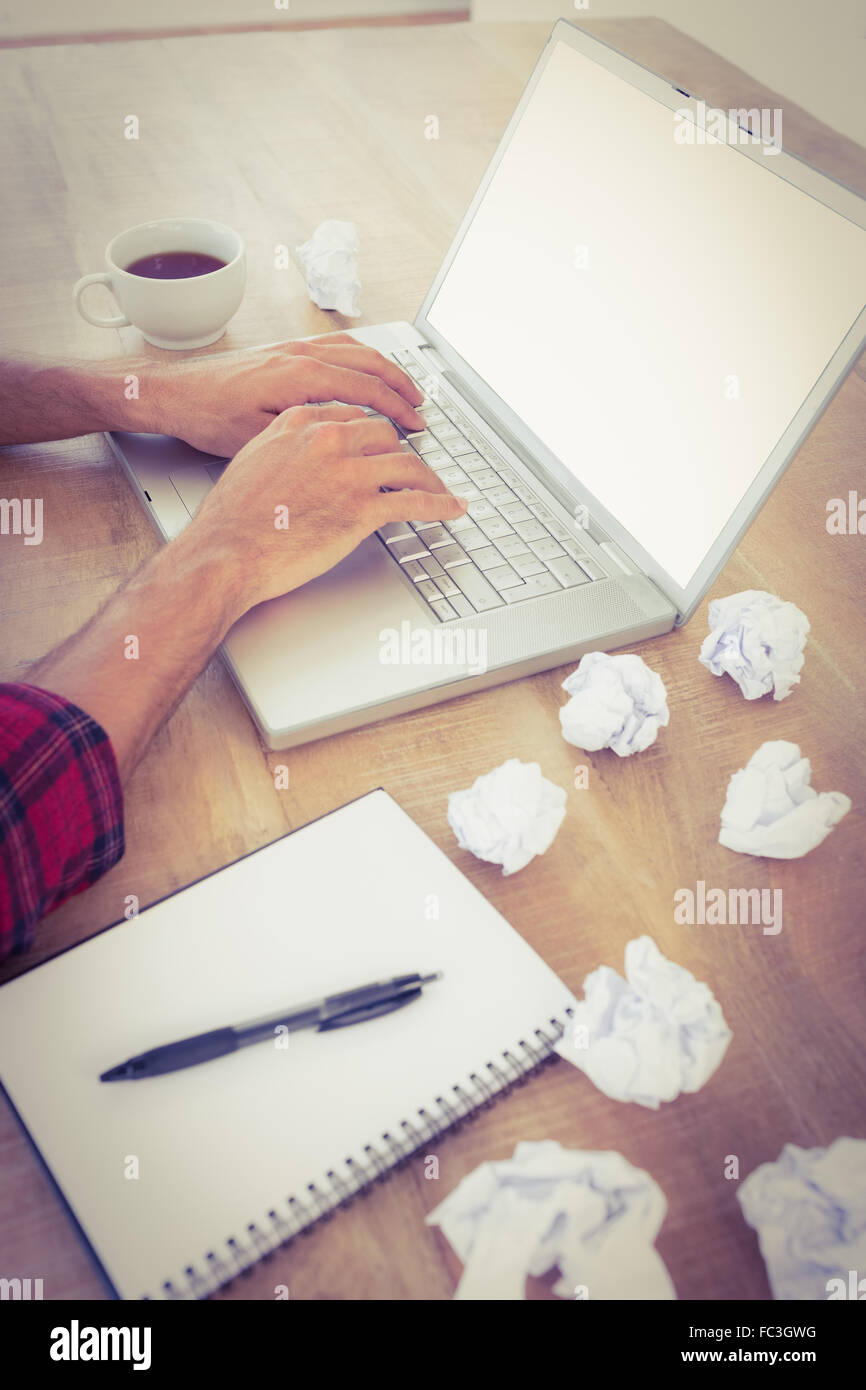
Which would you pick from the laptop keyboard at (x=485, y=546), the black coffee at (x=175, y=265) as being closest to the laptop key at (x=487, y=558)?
the laptop keyboard at (x=485, y=546)

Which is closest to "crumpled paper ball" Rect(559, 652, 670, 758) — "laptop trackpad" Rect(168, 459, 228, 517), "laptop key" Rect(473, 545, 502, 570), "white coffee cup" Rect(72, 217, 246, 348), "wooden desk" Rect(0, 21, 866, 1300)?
"wooden desk" Rect(0, 21, 866, 1300)

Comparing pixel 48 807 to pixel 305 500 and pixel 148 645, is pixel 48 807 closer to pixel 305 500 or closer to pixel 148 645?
pixel 148 645

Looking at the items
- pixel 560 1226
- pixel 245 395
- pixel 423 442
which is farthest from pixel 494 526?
pixel 560 1226

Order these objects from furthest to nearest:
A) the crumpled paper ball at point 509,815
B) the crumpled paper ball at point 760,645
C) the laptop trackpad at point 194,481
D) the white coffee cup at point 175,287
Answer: the white coffee cup at point 175,287 < the laptop trackpad at point 194,481 < the crumpled paper ball at point 760,645 < the crumpled paper ball at point 509,815

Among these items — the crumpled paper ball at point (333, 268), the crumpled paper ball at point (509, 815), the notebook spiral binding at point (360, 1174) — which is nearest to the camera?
the notebook spiral binding at point (360, 1174)

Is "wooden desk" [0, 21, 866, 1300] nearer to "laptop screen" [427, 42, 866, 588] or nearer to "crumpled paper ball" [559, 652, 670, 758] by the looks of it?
"crumpled paper ball" [559, 652, 670, 758]

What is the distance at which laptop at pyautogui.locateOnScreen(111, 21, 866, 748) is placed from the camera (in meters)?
0.61

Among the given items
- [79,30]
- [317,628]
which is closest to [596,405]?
[317,628]

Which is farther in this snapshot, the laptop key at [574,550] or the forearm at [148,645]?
the laptop key at [574,550]

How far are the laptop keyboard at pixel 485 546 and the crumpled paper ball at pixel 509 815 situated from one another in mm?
150

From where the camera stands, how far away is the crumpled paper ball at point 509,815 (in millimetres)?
534

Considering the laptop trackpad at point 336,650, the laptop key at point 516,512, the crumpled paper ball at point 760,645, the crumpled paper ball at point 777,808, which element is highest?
the laptop key at point 516,512

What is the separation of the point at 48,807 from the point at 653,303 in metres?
0.55

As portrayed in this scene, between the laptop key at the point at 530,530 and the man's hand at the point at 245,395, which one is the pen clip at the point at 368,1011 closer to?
the laptop key at the point at 530,530
